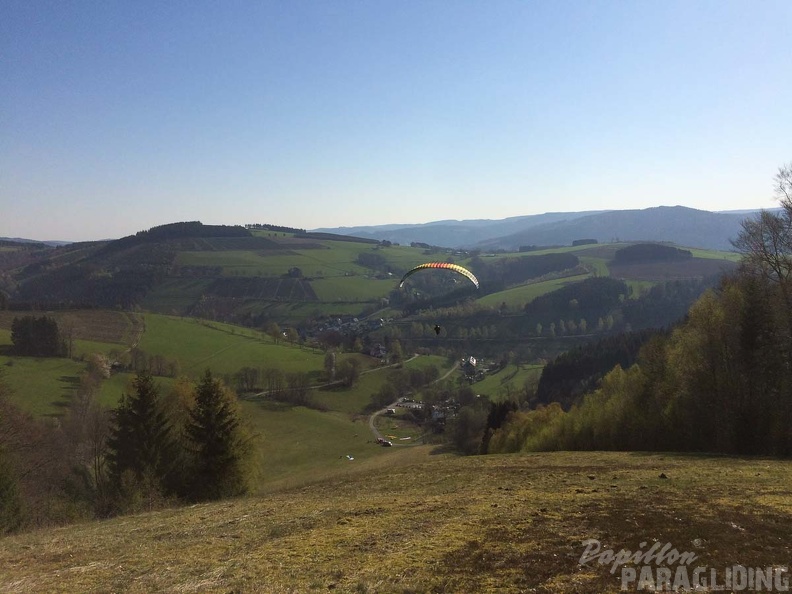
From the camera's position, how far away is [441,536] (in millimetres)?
14633

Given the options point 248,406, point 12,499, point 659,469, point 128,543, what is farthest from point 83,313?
point 659,469

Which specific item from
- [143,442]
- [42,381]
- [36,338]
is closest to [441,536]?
[143,442]

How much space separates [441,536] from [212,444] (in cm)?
2510

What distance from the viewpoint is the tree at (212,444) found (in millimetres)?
34344

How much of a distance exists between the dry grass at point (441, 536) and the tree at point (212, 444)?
34.2 feet

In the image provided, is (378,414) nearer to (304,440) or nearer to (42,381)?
(304,440)

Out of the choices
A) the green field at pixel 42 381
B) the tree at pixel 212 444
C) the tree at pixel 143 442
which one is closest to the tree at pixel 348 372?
the green field at pixel 42 381

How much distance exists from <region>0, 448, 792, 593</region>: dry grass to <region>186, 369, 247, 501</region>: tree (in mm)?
10429

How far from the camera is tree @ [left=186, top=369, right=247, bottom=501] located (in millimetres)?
34344

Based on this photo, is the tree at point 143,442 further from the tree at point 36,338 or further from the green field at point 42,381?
the tree at point 36,338

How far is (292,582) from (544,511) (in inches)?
347

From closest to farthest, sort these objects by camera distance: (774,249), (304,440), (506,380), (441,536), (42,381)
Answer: (441,536) → (774,249) → (304,440) → (42,381) → (506,380)

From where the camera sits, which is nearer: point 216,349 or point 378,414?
point 378,414

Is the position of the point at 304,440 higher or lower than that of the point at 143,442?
lower
